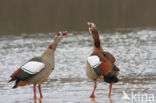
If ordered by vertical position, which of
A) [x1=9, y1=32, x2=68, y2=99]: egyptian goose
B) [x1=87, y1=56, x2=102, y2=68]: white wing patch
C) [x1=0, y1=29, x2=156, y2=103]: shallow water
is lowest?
[x1=0, y1=29, x2=156, y2=103]: shallow water

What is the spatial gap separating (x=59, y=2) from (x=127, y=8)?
1183cm

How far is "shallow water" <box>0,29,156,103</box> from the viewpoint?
10961 millimetres

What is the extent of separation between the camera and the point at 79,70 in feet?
53.1

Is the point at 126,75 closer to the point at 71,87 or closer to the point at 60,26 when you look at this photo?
the point at 71,87

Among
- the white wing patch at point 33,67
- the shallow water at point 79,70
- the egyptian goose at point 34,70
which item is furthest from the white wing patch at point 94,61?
the white wing patch at point 33,67

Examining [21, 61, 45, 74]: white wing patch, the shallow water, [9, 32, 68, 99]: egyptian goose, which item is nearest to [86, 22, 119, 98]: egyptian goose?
the shallow water

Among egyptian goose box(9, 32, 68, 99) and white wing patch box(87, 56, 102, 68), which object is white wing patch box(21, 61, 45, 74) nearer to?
egyptian goose box(9, 32, 68, 99)

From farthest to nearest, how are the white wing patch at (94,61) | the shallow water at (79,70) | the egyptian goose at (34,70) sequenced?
the shallow water at (79,70)
the egyptian goose at (34,70)
the white wing patch at (94,61)

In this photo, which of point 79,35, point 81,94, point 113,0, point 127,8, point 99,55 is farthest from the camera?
point 113,0

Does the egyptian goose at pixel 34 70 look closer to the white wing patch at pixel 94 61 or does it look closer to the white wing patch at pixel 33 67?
the white wing patch at pixel 33 67

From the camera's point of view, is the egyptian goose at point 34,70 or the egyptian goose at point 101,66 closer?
the egyptian goose at point 101,66

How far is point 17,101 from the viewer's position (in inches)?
413

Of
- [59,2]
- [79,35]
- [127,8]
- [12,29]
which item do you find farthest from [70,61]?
[59,2]

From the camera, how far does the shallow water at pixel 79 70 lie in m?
11.0
